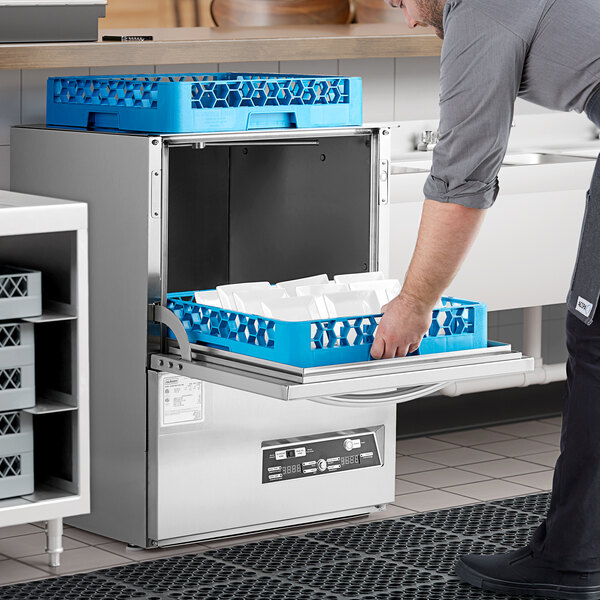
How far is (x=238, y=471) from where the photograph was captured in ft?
9.74

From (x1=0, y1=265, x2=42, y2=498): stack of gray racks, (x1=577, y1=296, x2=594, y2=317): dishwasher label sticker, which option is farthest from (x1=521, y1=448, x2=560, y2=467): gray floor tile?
(x1=0, y1=265, x2=42, y2=498): stack of gray racks

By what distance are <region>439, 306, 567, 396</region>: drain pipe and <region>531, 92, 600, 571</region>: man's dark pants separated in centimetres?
124

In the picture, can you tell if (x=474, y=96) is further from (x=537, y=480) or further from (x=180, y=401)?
(x=537, y=480)

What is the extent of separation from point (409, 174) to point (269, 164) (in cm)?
36

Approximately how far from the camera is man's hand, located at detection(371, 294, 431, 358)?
2400mm

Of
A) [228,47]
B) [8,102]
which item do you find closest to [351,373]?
[228,47]

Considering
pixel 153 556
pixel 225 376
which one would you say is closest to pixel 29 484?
pixel 153 556

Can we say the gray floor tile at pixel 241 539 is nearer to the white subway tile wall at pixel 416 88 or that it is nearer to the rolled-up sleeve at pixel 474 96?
the rolled-up sleeve at pixel 474 96

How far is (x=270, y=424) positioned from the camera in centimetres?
301

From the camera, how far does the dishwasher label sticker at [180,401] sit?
112 inches

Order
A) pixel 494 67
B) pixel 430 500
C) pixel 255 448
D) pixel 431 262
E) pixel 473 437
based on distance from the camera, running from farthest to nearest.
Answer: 1. pixel 473 437
2. pixel 430 500
3. pixel 255 448
4. pixel 431 262
5. pixel 494 67

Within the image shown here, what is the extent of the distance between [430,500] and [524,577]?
0.73 metres

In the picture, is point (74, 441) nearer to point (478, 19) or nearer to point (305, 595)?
point (305, 595)

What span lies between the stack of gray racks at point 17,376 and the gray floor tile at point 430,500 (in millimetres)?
1003
